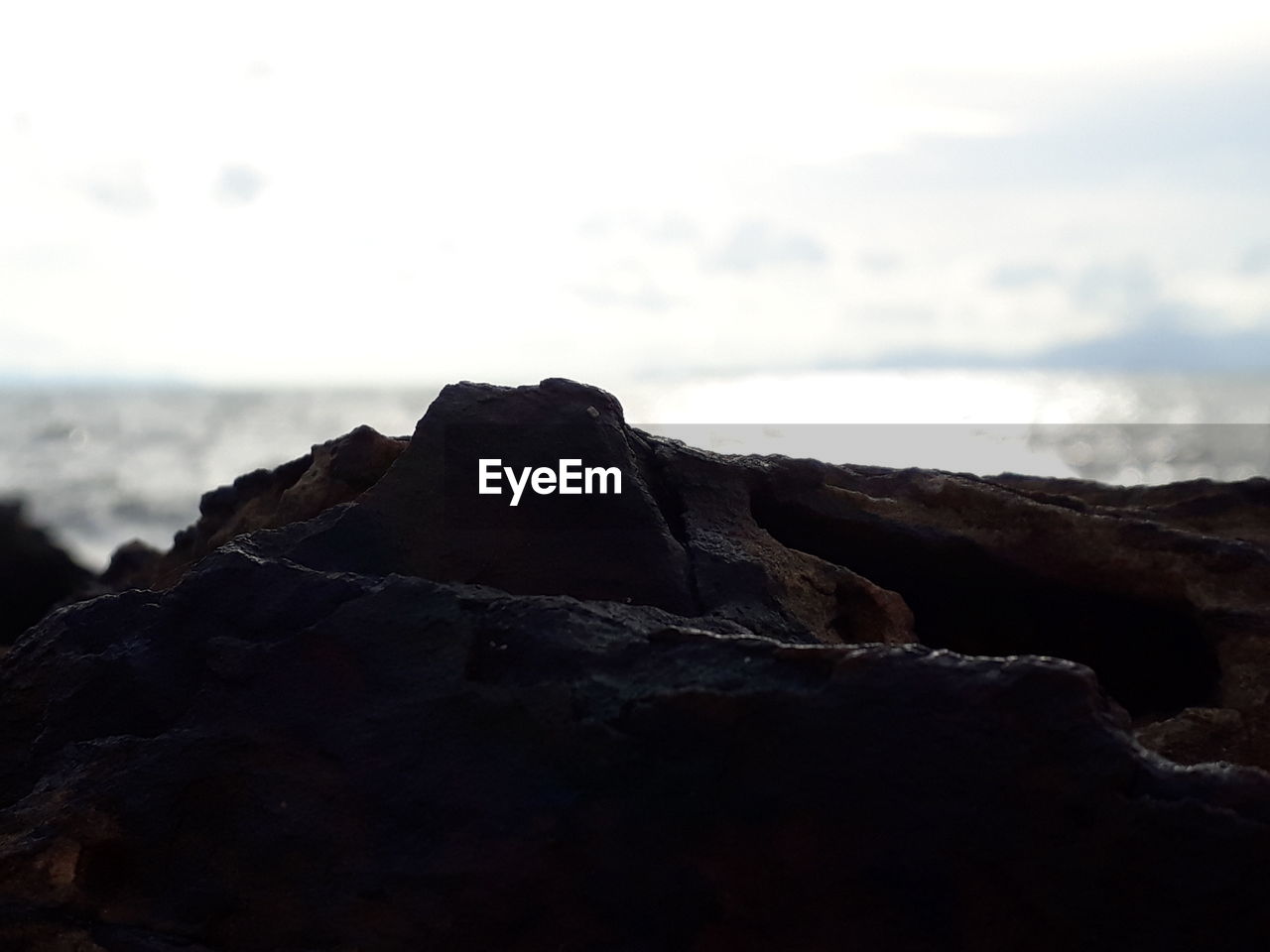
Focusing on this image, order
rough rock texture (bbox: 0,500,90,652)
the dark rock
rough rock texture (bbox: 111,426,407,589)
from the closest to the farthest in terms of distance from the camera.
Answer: the dark rock
rough rock texture (bbox: 111,426,407,589)
rough rock texture (bbox: 0,500,90,652)

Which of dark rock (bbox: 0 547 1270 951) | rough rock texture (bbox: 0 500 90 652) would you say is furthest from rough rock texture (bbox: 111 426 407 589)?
rough rock texture (bbox: 0 500 90 652)

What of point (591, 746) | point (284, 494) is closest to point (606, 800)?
point (591, 746)

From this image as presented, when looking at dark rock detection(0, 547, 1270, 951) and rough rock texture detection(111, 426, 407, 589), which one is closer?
dark rock detection(0, 547, 1270, 951)

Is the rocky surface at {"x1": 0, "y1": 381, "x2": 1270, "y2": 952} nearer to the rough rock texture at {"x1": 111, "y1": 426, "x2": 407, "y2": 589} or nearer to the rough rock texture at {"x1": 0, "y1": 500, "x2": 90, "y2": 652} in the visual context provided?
the rough rock texture at {"x1": 111, "y1": 426, "x2": 407, "y2": 589}

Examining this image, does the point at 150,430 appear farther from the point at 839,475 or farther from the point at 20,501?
the point at 839,475

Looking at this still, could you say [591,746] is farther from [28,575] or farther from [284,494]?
[28,575]

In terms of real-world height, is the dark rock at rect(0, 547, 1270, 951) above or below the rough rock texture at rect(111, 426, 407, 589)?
below

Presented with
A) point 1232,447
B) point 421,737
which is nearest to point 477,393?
point 421,737
